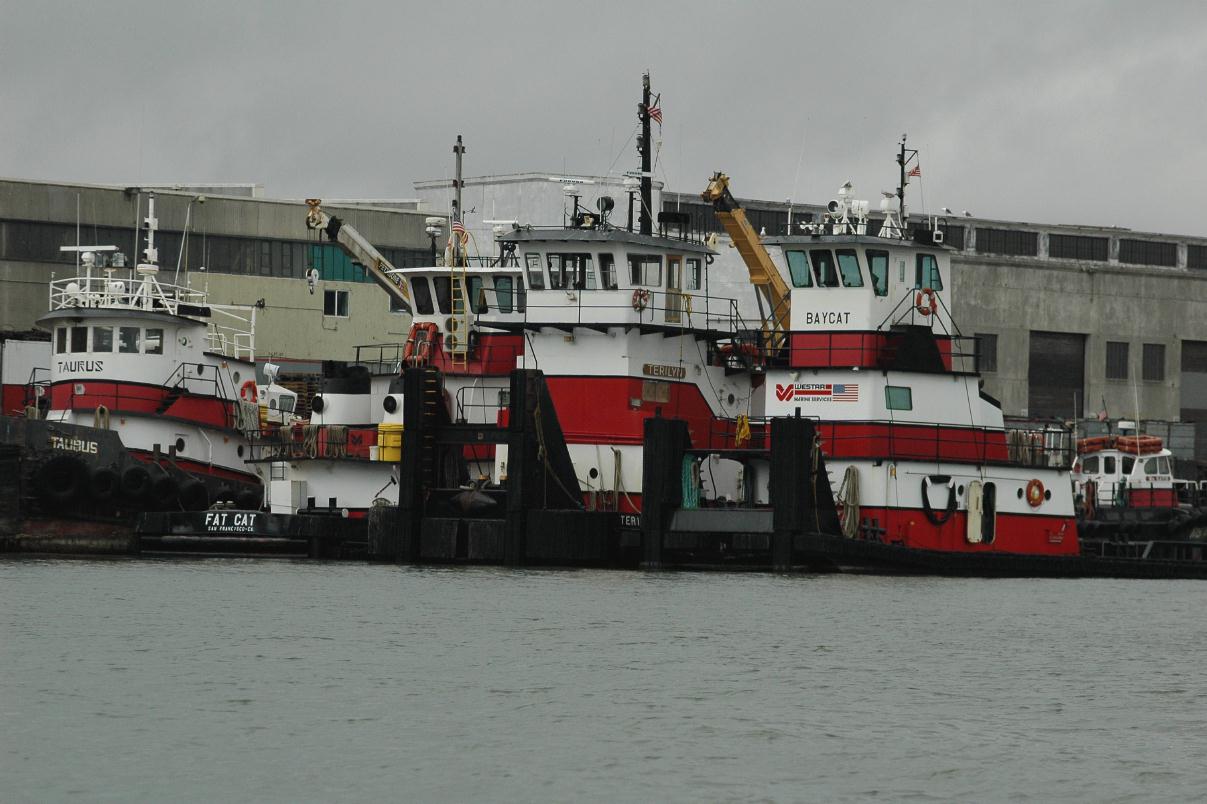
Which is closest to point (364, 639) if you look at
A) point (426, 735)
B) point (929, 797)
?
point (426, 735)

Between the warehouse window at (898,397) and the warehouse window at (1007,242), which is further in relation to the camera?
the warehouse window at (1007,242)

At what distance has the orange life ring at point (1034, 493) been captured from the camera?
128 feet

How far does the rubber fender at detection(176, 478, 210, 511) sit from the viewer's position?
41281 mm

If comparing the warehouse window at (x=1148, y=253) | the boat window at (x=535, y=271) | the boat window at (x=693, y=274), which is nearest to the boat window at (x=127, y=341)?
the boat window at (x=535, y=271)

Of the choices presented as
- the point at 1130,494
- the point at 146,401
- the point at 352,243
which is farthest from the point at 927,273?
the point at 146,401

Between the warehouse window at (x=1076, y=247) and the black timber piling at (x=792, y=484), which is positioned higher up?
the warehouse window at (x=1076, y=247)

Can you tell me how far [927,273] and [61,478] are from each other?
58.4ft

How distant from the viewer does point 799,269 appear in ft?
127

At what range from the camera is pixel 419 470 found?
37.5 m

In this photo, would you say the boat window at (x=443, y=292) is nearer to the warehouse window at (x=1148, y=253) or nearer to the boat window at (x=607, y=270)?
the boat window at (x=607, y=270)

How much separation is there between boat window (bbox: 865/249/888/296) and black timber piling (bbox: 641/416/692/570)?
4953 mm

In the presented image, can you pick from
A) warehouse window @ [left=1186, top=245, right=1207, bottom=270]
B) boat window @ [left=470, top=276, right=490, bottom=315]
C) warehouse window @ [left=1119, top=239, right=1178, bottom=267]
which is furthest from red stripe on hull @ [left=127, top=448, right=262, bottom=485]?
warehouse window @ [left=1186, top=245, right=1207, bottom=270]

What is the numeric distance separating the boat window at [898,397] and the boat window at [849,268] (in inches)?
85.3

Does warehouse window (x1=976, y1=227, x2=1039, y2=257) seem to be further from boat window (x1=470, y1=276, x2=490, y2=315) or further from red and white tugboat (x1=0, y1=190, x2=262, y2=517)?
red and white tugboat (x1=0, y1=190, x2=262, y2=517)
